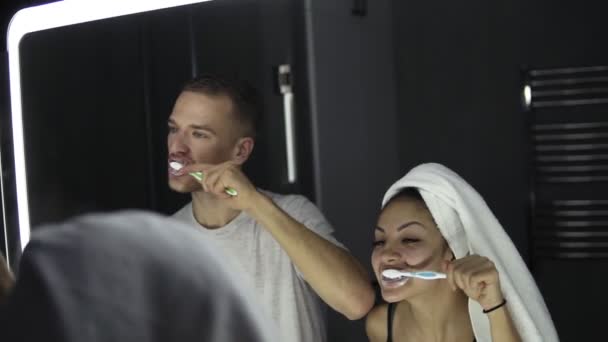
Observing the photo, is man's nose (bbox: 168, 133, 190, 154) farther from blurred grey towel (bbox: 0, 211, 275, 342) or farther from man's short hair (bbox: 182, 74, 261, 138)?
blurred grey towel (bbox: 0, 211, 275, 342)

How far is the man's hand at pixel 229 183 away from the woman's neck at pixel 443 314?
22cm

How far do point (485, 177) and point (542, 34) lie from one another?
178 mm

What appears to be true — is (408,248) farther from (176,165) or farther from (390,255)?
(176,165)

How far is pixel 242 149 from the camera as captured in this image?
954mm

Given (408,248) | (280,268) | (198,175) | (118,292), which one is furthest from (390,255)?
(118,292)

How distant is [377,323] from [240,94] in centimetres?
31

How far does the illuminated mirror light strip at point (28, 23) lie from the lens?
42.6 inches

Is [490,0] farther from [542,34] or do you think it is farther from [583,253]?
[583,253]

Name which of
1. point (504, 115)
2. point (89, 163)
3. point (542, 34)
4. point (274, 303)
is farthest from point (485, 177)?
point (89, 163)

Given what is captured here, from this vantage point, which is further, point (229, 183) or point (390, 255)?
point (229, 183)

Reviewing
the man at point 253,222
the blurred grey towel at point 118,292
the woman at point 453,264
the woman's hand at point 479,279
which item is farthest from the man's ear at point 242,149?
the blurred grey towel at point 118,292

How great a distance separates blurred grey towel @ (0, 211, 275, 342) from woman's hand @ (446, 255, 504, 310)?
1.55ft

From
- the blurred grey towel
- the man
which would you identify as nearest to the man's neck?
the man

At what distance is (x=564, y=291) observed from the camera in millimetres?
959
